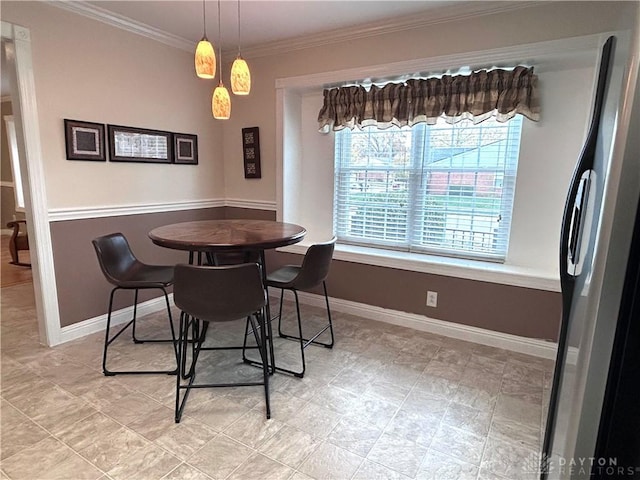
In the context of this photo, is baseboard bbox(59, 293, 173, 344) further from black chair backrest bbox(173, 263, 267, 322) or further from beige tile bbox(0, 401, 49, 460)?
black chair backrest bbox(173, 263, 267, 322)

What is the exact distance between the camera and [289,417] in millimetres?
1936

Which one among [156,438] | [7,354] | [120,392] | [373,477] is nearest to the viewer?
[373,477]

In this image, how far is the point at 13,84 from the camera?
2354 mm

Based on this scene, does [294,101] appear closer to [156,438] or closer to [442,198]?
[442,198]

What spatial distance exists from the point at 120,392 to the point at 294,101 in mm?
2771

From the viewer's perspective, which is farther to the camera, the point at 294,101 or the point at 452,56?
the point at 294,101

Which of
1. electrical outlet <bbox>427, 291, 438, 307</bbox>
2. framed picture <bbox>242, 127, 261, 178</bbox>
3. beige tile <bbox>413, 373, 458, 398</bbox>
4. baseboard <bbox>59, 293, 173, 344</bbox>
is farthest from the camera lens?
framed picture <bbox>242, 127, 261, 178</bbox>

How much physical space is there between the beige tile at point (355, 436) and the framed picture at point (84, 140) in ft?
8.44

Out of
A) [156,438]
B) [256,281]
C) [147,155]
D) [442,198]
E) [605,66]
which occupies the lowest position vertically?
[156,438]

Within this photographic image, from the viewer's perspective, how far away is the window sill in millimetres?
2586

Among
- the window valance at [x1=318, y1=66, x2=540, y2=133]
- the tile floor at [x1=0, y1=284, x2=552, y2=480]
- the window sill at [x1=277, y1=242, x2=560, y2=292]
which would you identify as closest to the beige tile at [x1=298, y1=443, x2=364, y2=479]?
the tile floor at [x1=0, y1=284, x2=552, y2=480]

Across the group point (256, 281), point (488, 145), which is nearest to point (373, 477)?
point (256, 281)

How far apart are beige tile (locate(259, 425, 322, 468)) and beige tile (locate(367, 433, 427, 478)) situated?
0.28 m

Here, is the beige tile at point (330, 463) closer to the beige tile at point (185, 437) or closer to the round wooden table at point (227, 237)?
the beige tile at point (185, 437)
